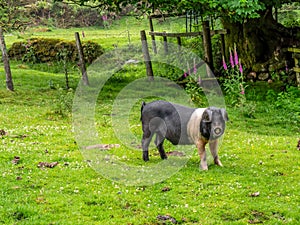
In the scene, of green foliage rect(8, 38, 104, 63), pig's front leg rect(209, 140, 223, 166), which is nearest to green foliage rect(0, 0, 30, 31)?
green foliage rect(8, 38, 104, 63)

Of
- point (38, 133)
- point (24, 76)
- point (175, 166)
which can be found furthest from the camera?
point (24, 76)

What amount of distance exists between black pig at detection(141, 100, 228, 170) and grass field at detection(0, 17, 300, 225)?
27.7 inches

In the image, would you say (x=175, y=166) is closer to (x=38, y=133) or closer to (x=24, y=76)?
(x=38, y=133)

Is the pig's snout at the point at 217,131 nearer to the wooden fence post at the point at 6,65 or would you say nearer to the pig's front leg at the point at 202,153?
the pig's front leg at the point at 202,153

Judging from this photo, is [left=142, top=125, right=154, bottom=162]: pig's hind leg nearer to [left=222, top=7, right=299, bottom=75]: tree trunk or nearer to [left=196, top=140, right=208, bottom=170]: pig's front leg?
[left=196, top=140, right=208, bottom=170]: pig's front leg

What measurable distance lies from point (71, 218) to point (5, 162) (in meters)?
4.57

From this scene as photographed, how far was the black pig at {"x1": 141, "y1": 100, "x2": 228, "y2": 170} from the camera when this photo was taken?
1192cm

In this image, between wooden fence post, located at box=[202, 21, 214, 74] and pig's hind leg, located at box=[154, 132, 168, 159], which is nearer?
pig's hind leg, located at box=[154, 132, 168, 159]

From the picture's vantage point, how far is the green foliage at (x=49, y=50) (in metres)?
38.3

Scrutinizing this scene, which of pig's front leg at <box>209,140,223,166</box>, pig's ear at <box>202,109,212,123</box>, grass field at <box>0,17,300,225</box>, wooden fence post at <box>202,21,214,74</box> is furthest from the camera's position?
wooden fence post at <box>202,21,214,74</box>

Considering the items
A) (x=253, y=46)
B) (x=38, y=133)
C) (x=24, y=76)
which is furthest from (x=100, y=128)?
(x=24, y=76)

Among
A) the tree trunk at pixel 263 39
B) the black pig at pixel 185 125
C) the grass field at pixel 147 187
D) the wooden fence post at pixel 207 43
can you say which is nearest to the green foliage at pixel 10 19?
the grass field at pixel 147 187

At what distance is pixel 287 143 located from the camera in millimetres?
16297

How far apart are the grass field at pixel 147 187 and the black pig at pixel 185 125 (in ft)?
2.31
